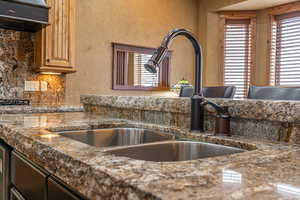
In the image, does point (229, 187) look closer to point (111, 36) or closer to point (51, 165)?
point (51, 165)

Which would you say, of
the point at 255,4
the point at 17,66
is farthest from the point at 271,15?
the point at 17,66

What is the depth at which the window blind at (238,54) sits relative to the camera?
5281 mm

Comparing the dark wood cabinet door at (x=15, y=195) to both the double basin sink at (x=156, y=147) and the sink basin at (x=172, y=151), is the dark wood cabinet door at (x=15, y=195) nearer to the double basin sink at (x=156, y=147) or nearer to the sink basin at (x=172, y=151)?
the double basin sink at (x=156, y=147)

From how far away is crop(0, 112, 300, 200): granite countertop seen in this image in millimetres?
434

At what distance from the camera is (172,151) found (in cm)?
111

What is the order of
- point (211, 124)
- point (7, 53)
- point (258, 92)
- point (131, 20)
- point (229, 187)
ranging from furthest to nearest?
point (131, 20), point (7, 53), point (258, 92), point (211, 124), point (229, 187)

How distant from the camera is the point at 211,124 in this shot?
3.89 feet

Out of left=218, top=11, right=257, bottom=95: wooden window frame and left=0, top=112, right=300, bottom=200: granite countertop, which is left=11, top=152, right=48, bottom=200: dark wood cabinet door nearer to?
left=0, top=112, right=300, bottom=200: granite countertop

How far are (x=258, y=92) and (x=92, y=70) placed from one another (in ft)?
8.75

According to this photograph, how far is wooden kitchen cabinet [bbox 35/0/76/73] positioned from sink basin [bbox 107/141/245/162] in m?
2.64

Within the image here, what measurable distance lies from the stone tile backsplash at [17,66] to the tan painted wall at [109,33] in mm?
518

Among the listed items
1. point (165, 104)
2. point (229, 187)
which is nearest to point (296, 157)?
point (229, 187)

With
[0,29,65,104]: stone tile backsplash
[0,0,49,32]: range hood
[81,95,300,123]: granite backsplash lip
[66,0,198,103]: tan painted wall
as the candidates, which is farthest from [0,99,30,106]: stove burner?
[81,95,300,123]: granite backsplash lip

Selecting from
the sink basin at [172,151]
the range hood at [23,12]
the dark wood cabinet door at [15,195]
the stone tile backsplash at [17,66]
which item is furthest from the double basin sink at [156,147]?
the stone tile backsplash at [17,66]
